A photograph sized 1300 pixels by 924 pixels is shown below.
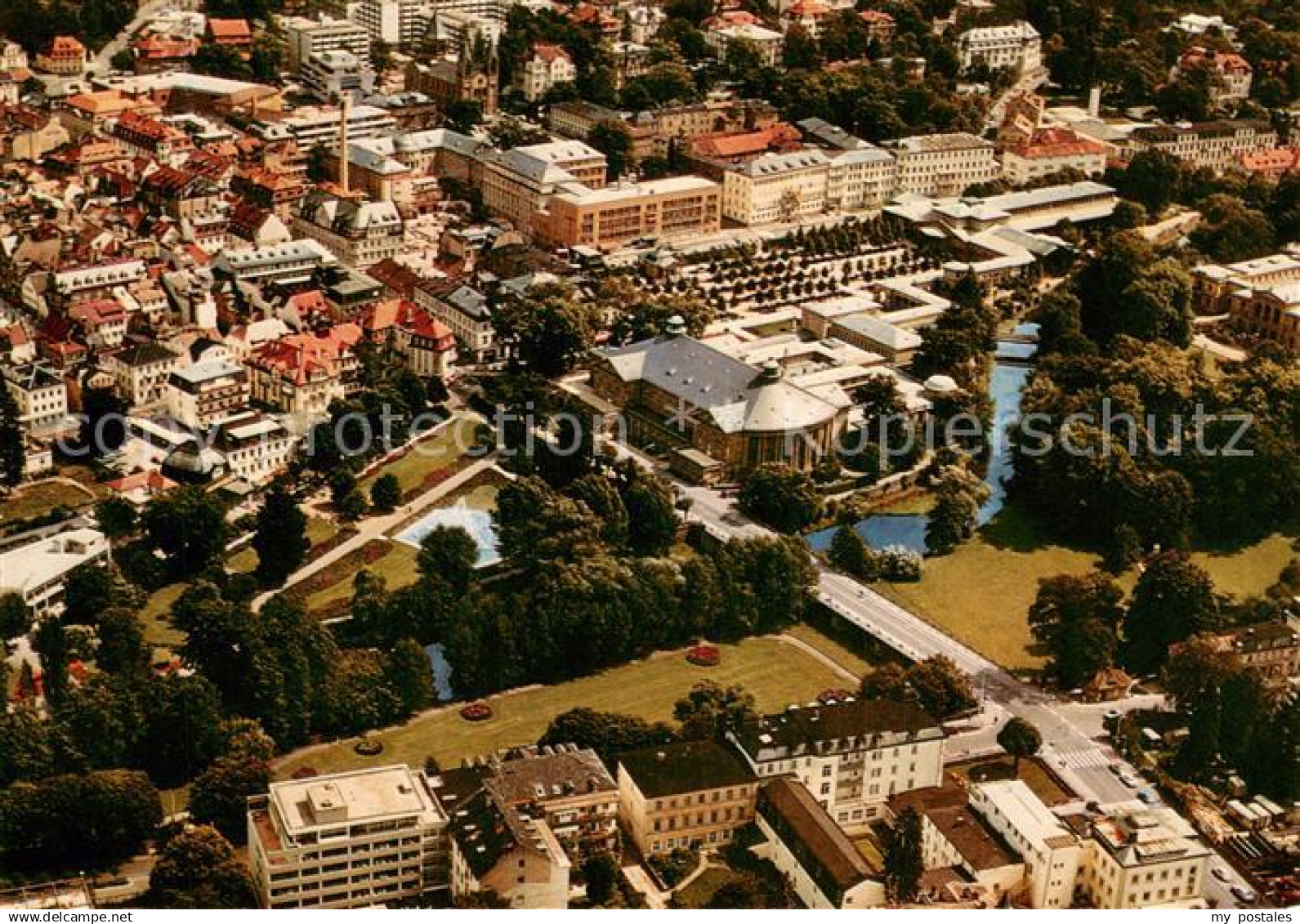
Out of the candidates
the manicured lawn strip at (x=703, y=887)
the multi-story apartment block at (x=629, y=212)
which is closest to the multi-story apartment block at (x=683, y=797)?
the manicured lawn strip at (x=703, y=887)

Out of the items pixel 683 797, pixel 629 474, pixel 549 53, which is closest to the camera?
pixel 683 797

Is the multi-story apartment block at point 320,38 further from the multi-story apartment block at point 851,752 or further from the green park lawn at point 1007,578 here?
the multi-story apartment block at point 851,752

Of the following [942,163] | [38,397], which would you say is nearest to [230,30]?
[942,163]

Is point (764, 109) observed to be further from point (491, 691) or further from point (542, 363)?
point (491, 691)

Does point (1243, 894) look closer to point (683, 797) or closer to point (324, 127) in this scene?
point (683, 797)

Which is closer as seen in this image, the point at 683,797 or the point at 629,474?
the point at 683,797
